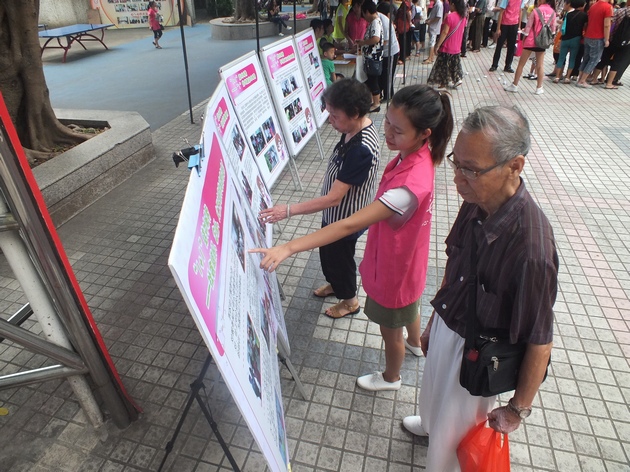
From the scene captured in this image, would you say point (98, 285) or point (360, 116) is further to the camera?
point (98, 285)

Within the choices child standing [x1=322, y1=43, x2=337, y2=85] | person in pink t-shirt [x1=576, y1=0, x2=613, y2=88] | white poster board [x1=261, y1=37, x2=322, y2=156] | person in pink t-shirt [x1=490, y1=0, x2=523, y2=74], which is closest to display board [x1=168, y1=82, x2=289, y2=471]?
white poster board [x1=261, y1=37, x2=322, y2=156]

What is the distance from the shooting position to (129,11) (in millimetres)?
18984

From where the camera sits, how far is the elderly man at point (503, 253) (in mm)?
1255

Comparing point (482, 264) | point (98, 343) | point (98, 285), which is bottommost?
point (98, 285)

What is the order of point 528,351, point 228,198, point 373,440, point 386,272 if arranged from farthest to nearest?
point 373,440 < point 386,272 < point 228,198 < point 528,351

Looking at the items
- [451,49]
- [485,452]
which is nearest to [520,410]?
[485,452]

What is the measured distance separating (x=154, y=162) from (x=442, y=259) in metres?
4.21

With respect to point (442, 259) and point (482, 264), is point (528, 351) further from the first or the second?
point (442, 259)

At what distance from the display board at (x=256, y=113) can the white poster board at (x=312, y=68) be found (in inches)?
59.1

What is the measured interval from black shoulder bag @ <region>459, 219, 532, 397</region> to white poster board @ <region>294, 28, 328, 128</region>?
15.1 ft

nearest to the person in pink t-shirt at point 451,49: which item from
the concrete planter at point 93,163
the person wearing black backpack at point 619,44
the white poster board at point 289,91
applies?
the person wearing black backpack at point 619,44

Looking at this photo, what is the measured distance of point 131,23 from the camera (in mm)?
19250

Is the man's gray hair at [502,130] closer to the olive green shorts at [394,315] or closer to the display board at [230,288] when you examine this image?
the display board at [230,288]

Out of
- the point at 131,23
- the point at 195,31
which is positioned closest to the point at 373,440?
the point at 195,31
